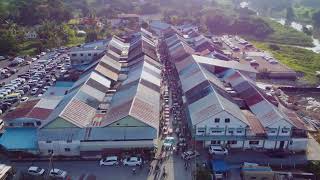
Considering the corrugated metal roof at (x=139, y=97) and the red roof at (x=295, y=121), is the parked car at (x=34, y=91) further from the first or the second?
the red roof at (x=295, y=121)

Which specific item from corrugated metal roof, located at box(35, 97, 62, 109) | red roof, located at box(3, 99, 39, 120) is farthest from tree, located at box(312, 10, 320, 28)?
red roof, located at box(3, 99, 39, 120)

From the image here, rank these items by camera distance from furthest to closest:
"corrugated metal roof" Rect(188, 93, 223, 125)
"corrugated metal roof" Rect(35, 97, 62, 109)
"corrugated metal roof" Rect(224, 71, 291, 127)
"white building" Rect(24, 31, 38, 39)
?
"white building" Rect(24, 31, 38, 39) < "corrugated metal roof" Rect(35, 97, 62, 109) < "corrugated metal roof" Rect(224, 71, 291, 127) < "corrugated metal roof" Rect(188, 93, 223, 125)

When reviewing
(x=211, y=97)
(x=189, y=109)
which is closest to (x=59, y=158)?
(x=189, y=109)

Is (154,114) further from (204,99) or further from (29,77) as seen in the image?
(29,77)

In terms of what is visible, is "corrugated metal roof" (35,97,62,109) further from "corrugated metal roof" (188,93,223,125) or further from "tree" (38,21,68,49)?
"tree" (38,21,68,49)

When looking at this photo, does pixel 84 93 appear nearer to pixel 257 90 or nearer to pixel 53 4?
pixel 257 90

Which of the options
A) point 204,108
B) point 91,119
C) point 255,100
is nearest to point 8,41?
point 91,119
